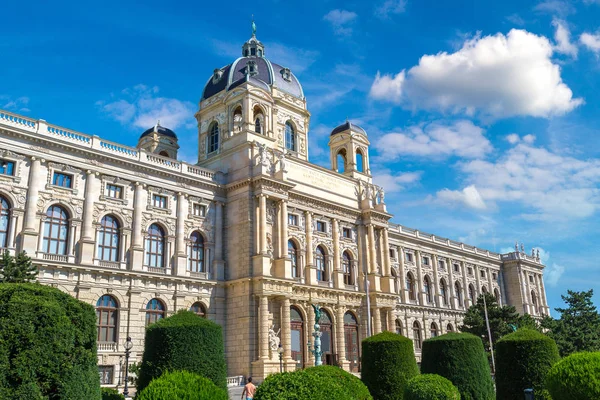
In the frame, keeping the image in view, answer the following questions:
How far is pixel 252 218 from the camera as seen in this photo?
136ft

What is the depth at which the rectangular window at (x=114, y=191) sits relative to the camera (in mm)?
36312

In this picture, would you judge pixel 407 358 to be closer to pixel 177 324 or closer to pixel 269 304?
pixel 177 324

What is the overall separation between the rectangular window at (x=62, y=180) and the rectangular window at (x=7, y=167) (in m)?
2.36

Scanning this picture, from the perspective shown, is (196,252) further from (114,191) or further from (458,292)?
(458,292)

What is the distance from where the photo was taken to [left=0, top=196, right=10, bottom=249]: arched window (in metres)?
31.1

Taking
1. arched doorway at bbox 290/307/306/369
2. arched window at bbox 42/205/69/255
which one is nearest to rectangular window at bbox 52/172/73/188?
arched window at bbox 42/205/69/255

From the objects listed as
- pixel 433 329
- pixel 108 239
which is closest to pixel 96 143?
pixel 108 239

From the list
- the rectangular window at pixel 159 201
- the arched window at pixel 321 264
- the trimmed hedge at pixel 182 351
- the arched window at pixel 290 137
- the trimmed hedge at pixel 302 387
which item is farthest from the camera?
the arched window at pixel 290 137

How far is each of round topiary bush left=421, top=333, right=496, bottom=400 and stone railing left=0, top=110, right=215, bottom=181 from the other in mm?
23990

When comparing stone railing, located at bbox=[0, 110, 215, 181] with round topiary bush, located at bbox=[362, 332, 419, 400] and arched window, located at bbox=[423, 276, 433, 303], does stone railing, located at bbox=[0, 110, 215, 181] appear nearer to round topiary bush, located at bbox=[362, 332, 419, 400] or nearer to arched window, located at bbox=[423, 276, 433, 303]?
round topiary bush, located at bbox=[362, 332, 419, 400]

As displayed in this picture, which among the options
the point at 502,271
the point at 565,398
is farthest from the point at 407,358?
the point at 502,271

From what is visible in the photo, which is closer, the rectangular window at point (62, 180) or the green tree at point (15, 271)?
the green tree at point (15, 271)

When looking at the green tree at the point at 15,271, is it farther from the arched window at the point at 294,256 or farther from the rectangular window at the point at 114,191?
the arched window at the point at 294,256

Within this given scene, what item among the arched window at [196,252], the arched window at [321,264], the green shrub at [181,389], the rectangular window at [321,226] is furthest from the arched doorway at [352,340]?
the green shrub at [181,389]
